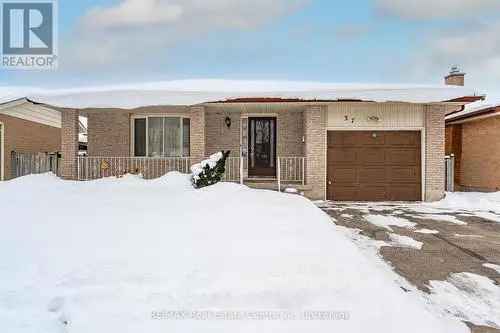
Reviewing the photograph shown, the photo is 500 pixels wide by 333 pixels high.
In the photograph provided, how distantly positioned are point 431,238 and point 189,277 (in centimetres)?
439

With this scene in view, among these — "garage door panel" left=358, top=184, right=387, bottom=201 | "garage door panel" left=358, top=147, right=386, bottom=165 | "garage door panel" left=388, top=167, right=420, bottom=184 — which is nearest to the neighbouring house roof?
"garage door panel" left=358, top=147, right=386, bottom=165

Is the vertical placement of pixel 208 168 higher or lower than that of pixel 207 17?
lower

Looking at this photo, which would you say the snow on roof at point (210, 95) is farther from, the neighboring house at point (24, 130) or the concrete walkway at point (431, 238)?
the concrete walkway at point (431, 238)

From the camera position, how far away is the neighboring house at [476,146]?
490 inches

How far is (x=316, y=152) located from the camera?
11.1 meters

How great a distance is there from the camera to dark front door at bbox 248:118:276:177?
42.1ft

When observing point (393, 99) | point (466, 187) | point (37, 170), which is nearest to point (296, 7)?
point (393, 99)

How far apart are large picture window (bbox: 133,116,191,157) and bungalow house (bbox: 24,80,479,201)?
0.03 metres

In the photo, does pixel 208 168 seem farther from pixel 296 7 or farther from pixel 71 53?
pixel 71 53

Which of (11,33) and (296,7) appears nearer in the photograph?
(11,33)

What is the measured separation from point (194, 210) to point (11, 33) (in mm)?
11105

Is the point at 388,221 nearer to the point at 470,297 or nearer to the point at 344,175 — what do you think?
the point at 344,175

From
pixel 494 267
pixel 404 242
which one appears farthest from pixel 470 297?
pixel 404 242

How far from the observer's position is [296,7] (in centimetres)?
1462
